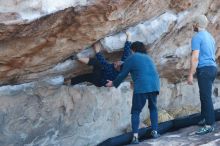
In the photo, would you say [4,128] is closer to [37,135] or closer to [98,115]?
[37,135]

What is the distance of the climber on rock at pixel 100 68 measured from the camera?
7.06m

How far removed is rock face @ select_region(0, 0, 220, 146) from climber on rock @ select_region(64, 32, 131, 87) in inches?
3.6

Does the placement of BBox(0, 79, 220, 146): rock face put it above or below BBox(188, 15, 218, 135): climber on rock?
below

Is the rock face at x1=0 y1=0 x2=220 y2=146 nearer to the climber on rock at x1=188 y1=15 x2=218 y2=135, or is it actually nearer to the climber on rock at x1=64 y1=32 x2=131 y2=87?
the climber on rock at x1=64 y1=32 x2=131 y2=87

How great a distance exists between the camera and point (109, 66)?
23.8 feet

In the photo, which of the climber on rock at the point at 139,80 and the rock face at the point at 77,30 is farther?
the climber on rock at the point at 139,80

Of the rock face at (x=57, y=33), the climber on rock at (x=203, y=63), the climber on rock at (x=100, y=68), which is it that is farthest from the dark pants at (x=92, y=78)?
the climber on rock at (x=203, y=63)

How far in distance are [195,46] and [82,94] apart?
73.7 inches

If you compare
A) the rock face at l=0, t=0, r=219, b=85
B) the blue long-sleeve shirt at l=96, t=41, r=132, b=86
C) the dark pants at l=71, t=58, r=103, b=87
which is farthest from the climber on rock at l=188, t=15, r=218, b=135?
the dark pants at l=71, t=58, r=103, b=87

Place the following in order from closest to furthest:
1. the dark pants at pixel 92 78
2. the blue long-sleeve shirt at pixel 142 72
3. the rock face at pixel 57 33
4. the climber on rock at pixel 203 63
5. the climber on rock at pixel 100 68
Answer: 1. the rock face at pixel 57 33
2. the blue long-sleeve shirt at pixel 142 72
3. the climber on rock at pixel 203 63
4. the climber on rock at pixel 100 68
5. the dark pants at pixel 92 78

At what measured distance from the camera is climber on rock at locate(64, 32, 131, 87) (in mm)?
7063

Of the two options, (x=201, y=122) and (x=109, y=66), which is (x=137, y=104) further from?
(x=201, y=122)

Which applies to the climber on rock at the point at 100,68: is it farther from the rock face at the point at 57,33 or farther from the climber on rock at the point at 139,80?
the climber on rock at the point at 139,80

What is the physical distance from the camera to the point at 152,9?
23.3 ft
